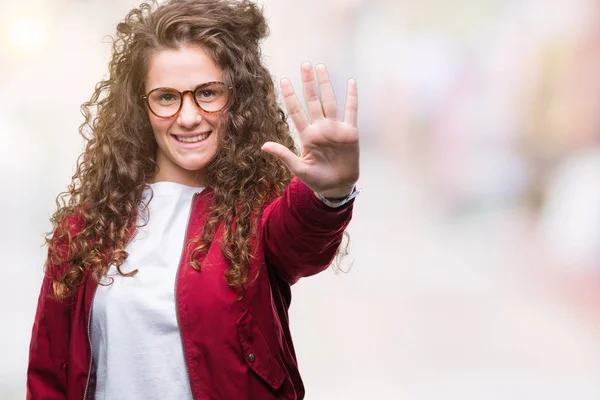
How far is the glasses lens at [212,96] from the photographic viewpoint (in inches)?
71.6

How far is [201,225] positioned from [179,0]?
0.52 meters

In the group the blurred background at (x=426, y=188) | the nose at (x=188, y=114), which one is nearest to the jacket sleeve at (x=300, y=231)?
the nose at (x=188, y=114)

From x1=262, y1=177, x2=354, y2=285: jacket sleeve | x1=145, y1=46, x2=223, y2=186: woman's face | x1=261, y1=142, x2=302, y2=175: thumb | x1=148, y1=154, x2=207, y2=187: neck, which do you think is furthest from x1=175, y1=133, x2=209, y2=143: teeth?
x1=261, y1=142, x2=302, y2=175: thumb

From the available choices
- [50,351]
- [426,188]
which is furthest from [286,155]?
[426,188]

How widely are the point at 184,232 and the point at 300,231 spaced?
13.3 inches

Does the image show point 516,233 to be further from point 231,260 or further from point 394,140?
point 231,260

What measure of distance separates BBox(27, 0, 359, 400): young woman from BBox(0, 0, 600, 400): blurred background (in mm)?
1253

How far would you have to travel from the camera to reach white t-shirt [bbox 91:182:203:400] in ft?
5.67

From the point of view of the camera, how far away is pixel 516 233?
11.3 ft

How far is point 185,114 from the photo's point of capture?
1.79m

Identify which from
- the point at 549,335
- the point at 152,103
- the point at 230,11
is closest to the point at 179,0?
the point at 230,11

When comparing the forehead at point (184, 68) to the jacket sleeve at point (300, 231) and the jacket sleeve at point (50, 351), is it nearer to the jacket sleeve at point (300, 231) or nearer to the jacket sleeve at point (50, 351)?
the jacket sleeve at point (300, 231)

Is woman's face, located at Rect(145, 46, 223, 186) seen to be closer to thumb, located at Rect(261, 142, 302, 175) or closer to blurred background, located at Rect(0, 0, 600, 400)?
thumb, located at Rect(261, 142, 302, 175)

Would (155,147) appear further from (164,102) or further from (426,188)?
(426,188)
